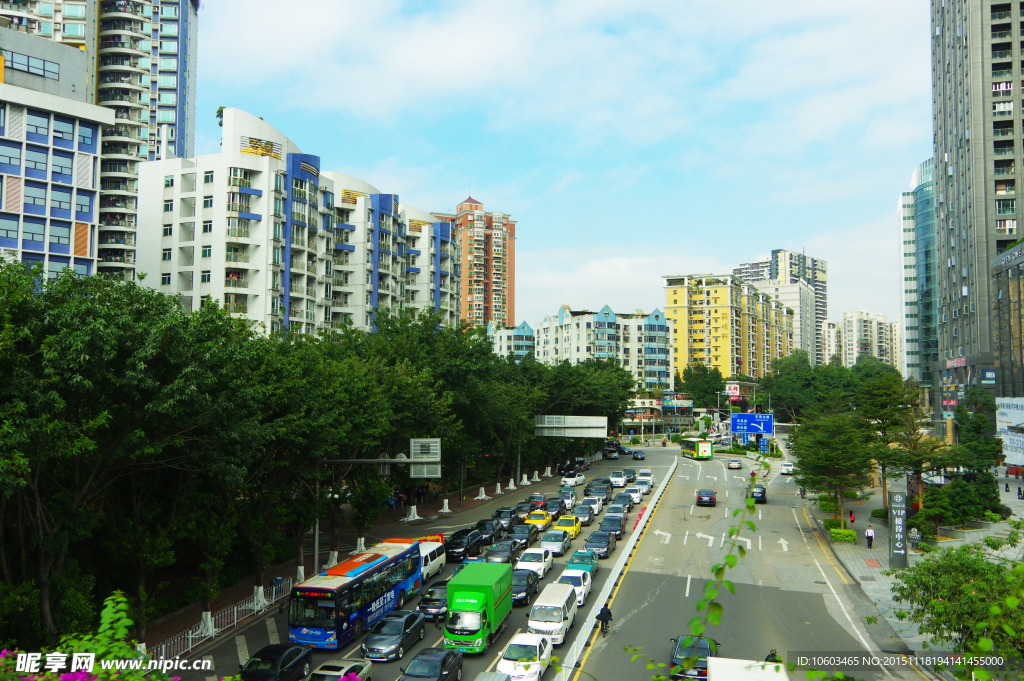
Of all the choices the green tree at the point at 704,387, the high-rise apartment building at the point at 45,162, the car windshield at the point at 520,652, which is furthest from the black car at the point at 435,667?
the green tree at the point at 704,387

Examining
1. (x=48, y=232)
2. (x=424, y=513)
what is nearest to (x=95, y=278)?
(x=424, y=513)

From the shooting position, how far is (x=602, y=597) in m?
25.9

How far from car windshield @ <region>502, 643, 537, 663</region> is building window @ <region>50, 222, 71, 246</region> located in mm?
51772

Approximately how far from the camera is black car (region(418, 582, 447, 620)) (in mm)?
25775

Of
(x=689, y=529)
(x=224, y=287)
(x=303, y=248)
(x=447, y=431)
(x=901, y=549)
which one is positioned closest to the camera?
(x=901, y=549)

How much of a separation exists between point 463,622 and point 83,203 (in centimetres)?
5093

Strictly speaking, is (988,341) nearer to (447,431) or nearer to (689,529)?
(689,529)

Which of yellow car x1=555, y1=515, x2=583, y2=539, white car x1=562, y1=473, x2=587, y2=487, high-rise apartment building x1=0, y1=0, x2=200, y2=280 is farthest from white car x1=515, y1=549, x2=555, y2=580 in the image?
high-rise apartment building x1=0, y1=0, x2=200, y2=280

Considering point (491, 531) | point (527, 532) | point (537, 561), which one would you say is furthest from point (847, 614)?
point (491, 531)

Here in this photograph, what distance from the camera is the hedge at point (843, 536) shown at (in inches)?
1531

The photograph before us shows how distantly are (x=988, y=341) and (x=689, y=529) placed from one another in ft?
168

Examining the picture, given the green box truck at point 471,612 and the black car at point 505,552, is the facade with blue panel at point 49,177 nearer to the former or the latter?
the black car at point 505,552

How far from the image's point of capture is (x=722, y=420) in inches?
5389

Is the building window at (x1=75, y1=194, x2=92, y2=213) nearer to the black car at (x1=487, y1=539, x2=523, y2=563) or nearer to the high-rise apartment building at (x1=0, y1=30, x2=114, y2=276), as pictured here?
the high-rise apartment building at (x1=0, y1=30, x2=114, y2=276)
